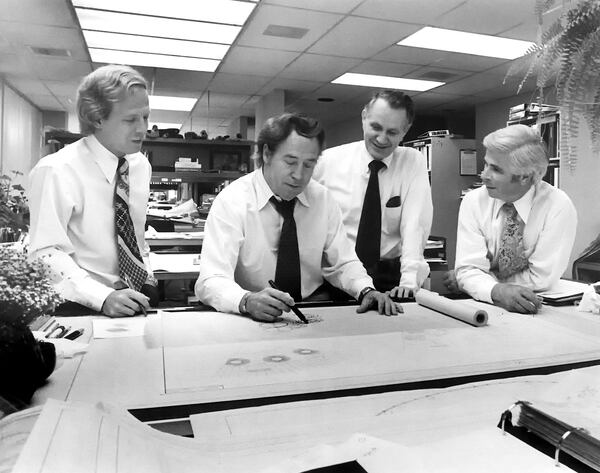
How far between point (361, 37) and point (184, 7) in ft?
5.55

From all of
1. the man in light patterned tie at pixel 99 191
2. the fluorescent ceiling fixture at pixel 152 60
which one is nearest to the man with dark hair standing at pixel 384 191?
the man in light patterned tie at pixel 99 191

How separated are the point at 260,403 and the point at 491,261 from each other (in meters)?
1.39

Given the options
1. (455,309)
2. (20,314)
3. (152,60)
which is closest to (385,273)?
(455,309)

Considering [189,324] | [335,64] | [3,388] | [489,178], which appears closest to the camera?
[3,388]

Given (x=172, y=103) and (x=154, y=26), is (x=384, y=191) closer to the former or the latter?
(x=154, y=26)

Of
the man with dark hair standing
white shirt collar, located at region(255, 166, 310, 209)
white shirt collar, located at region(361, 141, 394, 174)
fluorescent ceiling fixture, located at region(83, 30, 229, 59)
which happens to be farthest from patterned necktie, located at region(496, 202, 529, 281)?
fluorescent ceiling fixture, located at region(83, 30, 229, 59)

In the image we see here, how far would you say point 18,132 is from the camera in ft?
28.4

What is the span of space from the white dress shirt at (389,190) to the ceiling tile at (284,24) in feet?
8.20

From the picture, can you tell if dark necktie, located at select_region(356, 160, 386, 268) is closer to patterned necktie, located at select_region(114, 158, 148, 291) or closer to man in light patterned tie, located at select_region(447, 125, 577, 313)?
man in light patterned tie, located at select_region(447, 125, 577, 313)

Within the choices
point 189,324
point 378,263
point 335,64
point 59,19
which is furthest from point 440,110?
point 189,324

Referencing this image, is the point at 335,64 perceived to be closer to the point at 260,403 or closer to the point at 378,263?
the point at 378,263

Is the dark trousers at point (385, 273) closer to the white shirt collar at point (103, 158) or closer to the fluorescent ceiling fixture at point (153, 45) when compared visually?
the white shirt collar at point (103, 158)

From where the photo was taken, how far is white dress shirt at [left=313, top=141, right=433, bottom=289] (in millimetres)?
2230

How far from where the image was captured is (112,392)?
33.6 inches
